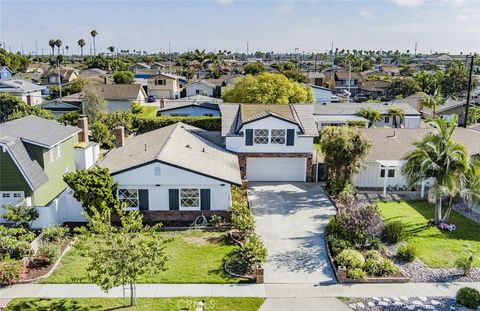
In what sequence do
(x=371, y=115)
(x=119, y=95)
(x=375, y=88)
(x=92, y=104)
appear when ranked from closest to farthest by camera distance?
1. (x=371, y=115)
2. (x=92, y=104)
3. (x=119, y=95)
4. (x=375, y=88)

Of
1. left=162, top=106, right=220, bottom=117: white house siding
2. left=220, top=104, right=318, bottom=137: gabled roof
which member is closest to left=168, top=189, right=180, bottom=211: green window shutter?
left=220, top=104, right=318, bottom=137: gabled roof

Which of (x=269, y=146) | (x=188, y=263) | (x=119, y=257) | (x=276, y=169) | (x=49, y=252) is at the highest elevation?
(x=269, y=146)

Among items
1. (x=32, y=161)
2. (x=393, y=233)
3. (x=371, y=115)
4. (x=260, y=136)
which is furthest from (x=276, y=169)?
(x=371, y=115)

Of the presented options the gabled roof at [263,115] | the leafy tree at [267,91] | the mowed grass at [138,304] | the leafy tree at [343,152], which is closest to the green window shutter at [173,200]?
the gabled roof at [263,115]

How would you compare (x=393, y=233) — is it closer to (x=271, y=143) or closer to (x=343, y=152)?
(x=343, y=152)

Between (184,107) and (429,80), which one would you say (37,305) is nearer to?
(184,107)

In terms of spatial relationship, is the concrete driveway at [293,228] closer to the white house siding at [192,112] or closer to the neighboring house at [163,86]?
the white house siding at [192,112]

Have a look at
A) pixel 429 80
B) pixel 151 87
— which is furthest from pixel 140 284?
pixel 429 80

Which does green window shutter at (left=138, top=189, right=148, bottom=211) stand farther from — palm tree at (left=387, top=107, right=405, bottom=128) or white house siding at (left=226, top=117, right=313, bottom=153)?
palm tree at (left=387, top=107, right=405, bottom=128)

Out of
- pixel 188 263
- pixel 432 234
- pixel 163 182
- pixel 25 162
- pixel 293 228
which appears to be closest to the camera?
pixel 188 263

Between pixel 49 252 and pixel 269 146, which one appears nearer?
pixel 49 252
